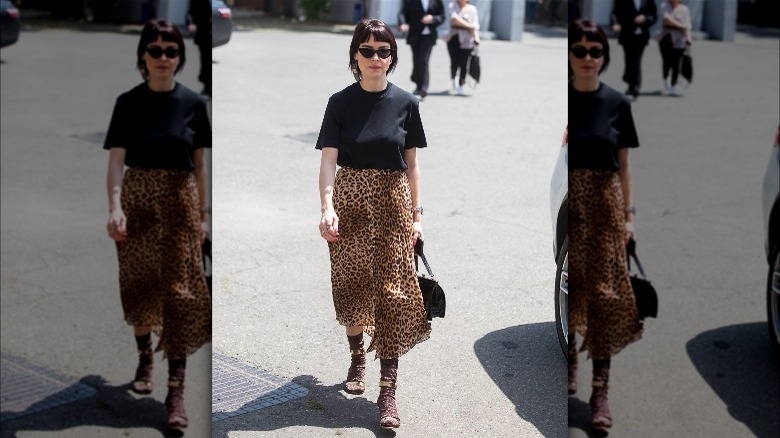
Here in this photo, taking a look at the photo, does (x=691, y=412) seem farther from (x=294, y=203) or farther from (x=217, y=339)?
(x=294, y=203)

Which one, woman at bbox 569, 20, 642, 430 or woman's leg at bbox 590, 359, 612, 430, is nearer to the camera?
woman at bbox 569, 20, 642, 430

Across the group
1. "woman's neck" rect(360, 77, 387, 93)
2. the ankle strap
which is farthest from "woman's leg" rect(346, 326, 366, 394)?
"woman's neck" rect(360, 77, 387, 93)

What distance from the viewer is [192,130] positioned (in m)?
2.07

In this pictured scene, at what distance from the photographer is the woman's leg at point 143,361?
2.13m

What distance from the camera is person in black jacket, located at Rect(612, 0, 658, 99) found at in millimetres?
1963

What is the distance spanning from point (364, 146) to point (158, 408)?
1.06m

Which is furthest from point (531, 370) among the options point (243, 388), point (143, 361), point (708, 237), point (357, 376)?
point (143, 361)

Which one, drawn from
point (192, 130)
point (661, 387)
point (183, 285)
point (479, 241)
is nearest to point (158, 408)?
point (183, 285)

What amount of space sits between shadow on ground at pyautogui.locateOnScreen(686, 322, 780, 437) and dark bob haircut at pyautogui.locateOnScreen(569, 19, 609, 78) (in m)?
0.57

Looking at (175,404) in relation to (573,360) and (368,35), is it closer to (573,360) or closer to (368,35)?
(573,360)

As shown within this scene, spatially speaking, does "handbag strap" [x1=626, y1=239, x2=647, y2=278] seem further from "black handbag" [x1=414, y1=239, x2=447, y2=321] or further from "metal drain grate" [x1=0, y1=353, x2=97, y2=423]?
"black handbag" [x1=414, y1=239, x2=447, y2=321]

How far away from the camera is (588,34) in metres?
2.02

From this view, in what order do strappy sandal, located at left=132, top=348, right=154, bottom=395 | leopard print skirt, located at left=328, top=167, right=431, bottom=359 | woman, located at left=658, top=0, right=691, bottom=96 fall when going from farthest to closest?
1. leopard print skirt, located at left=328, top=167, right=431, bottom=359
2. strappy sandal, located at left=132, top=348, right=154, bottom=395
3. woman, located at left=658, top=0, right=691, bottom=96

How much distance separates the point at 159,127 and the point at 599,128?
838 millimetres
